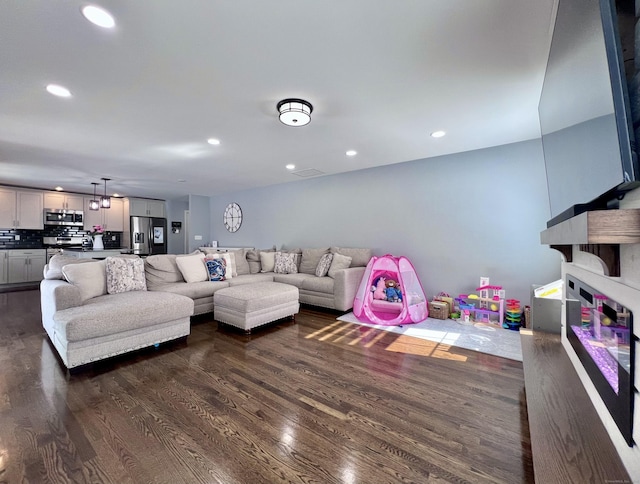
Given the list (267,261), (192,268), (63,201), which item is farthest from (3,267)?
(267,261)

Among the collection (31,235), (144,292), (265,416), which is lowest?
(265,416)

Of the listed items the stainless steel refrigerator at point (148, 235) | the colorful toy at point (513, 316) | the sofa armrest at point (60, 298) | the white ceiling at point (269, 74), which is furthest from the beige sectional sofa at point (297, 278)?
the stainless steel refrigerator at point (148, 235)

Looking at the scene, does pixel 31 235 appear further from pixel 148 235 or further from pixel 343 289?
pixel 343 289

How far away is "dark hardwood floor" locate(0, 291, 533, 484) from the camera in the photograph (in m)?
1.33

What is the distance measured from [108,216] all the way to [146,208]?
3.09ft

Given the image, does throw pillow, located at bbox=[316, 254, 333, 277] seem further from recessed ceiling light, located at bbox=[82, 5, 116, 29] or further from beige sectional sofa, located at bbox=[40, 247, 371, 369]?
recessed ceiling light, located at bbox=[82, 5, 116, 29]

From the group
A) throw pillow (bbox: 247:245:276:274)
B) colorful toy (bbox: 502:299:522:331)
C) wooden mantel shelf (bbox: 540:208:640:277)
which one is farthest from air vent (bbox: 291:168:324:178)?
wooden mantel shelf (bbox: 540:208:640:277)

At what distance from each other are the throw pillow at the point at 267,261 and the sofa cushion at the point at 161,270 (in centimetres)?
158

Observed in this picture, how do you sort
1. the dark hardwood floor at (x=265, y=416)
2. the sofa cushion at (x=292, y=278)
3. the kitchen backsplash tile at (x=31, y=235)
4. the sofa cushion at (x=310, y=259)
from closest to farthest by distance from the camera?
1. the dark hardwood floor at (x=265, y=416)
2. the sofa cushion at (x=292, y=278)
3. the sofa cushion at (x=310, y=259)
4. the kitchen backsplash tile at (x=31, y=235)

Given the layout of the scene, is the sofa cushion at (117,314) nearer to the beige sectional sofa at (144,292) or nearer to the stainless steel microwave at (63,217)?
the beige sectional sofa at (144,292)

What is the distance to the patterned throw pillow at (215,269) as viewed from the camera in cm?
428

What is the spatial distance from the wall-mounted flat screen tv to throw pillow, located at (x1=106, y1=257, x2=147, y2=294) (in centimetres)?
395

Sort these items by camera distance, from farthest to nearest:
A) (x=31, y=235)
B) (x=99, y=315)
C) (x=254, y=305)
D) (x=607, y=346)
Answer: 1. (x=31, y=235)
2. (x=254, y=305)
3. (x=99, y=315)
4. (x=607, y=346)

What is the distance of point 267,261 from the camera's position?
5371mm
